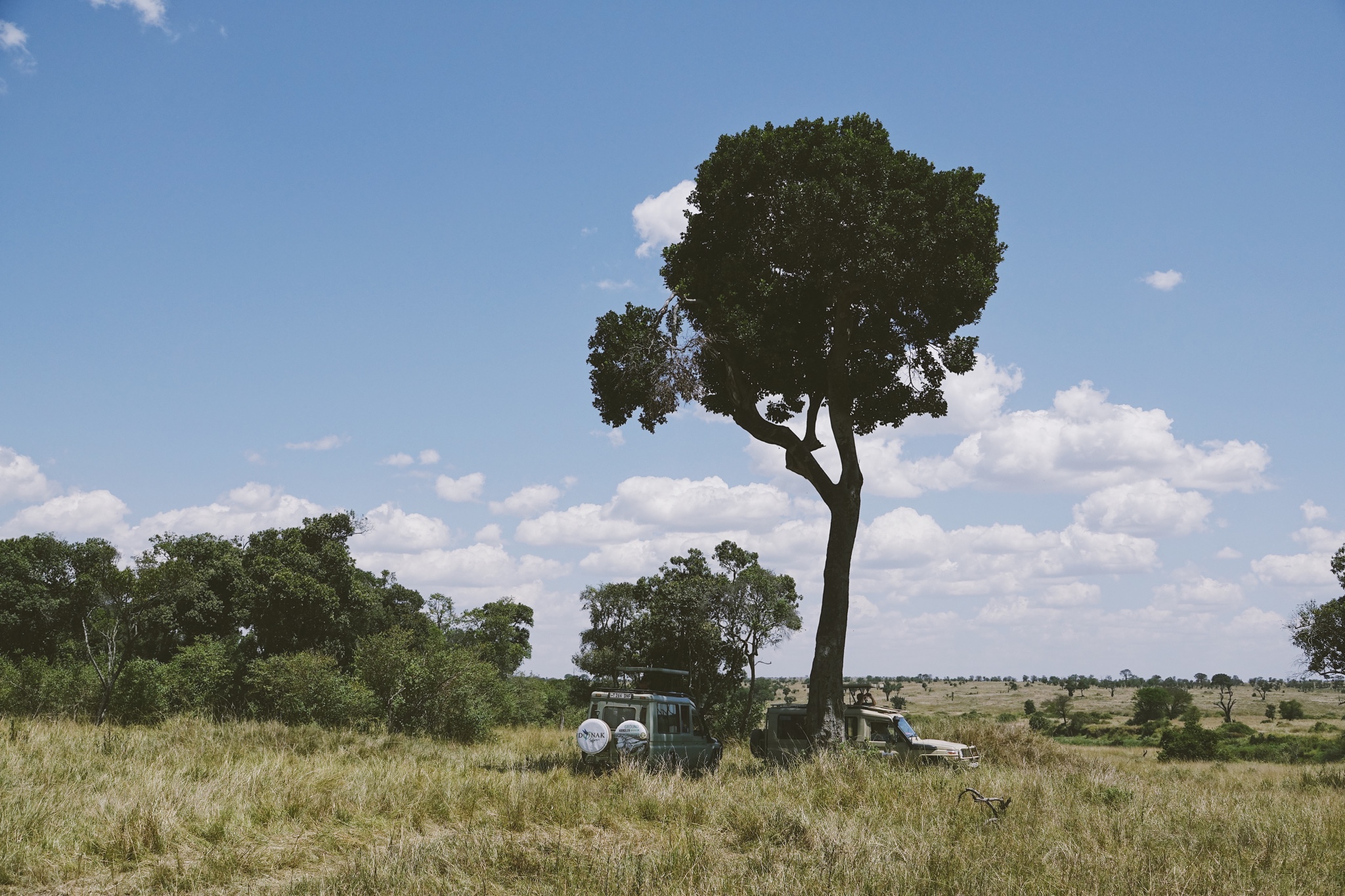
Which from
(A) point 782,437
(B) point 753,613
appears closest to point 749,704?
(B) point 753,613

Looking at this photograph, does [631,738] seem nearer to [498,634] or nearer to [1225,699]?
[498,634]

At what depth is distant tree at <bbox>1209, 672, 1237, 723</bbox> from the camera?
8431cm

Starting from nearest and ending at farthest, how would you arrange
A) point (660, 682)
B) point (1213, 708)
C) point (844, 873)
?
point (844, 873), point (660, 682), point (1213, 708)

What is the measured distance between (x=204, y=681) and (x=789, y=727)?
24.4 metres

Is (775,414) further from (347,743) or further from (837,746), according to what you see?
(347,743)

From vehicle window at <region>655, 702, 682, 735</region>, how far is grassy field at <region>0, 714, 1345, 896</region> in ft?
4.82

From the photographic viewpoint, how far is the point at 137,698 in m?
27.9

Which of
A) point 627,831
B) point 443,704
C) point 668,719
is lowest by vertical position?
point 443,704

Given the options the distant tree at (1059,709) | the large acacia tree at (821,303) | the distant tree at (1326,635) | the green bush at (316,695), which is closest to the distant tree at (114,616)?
the green bush at (316,695)

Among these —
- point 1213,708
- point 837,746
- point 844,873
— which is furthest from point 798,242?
point 1213,708

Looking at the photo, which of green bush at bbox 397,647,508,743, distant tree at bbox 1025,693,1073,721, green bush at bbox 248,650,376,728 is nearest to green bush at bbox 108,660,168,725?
green bush at bbox 248,650,376,728

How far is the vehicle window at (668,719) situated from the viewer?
52.9ft

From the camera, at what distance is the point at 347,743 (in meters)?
22.1

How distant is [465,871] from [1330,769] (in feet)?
112
